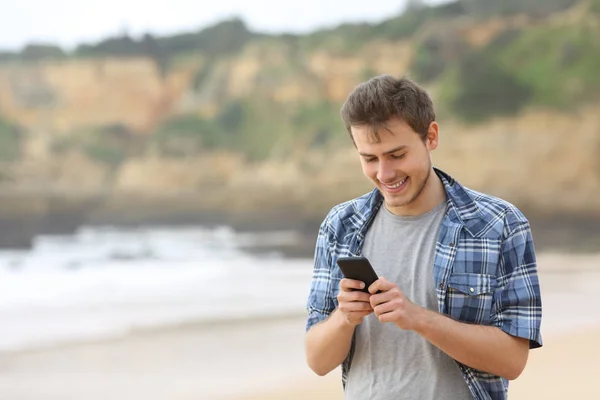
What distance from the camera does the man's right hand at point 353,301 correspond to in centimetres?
143

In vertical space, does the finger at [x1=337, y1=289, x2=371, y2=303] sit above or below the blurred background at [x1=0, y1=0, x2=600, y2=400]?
below

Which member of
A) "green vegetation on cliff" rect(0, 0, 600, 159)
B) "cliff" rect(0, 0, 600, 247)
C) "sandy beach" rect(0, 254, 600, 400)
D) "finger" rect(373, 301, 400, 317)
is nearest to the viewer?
"finger" rect(373, 301, 400, 317)

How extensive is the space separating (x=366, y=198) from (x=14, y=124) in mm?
7952

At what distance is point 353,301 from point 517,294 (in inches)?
11.5

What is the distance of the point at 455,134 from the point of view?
9555 mm

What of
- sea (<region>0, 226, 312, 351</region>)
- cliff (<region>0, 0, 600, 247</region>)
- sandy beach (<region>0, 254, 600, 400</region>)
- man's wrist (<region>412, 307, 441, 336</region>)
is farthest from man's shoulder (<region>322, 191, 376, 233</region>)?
cliff (<region>0, 0, 600, 247</region>)

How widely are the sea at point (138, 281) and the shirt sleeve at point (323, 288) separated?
577 cm

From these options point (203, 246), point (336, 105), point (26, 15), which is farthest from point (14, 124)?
point (336, 105)

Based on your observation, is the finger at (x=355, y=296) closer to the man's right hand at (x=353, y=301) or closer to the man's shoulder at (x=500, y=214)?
the man's right hand at (x=353, y=301)

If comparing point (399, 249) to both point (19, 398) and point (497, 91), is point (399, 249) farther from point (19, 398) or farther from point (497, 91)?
point (497, 91)

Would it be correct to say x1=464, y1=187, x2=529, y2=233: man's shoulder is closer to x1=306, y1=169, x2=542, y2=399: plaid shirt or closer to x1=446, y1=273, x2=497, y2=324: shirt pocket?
x1=306, y1=169, x2=542, y2=399: plaid shirt

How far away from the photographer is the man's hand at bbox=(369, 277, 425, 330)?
1.39m

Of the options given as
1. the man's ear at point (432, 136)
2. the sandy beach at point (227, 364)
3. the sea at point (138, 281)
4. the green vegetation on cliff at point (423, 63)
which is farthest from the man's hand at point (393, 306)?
the green vegetation on cliff at point (423, 63)

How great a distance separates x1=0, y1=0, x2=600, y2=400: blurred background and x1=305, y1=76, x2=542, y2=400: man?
20.3 ft
